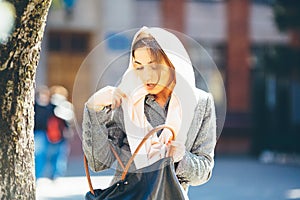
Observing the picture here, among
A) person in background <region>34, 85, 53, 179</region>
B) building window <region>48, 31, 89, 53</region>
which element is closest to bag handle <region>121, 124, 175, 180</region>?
person in background <region>34, 85, 53, 179</region>

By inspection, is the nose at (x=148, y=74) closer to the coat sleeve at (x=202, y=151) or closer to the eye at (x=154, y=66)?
the eye at (x=154, y=66)

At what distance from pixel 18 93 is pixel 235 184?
1249 centimetres

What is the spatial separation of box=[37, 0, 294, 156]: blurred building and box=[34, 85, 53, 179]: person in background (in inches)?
358

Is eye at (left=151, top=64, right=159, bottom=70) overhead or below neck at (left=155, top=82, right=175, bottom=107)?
overhead

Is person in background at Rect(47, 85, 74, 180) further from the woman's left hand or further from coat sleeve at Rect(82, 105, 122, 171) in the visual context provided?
the woman's left hand

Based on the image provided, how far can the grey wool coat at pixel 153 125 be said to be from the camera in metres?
3.75

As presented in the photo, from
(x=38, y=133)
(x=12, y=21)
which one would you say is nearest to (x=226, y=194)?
(x=38, y=133)

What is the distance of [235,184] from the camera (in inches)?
650

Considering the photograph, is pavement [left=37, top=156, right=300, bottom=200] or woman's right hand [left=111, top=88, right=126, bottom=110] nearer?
woman's right hand [left=111, top=88, right=126, bottom=110]

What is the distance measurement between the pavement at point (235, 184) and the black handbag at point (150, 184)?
348 inches

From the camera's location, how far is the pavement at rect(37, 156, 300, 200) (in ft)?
45.6

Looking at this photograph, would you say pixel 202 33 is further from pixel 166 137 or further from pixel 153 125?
pixel 166 137

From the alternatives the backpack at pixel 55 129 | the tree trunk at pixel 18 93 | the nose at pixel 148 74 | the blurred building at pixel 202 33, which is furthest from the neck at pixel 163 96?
the blurred building at pixel 202 33

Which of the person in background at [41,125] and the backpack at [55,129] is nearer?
the person in background at [41,125]
